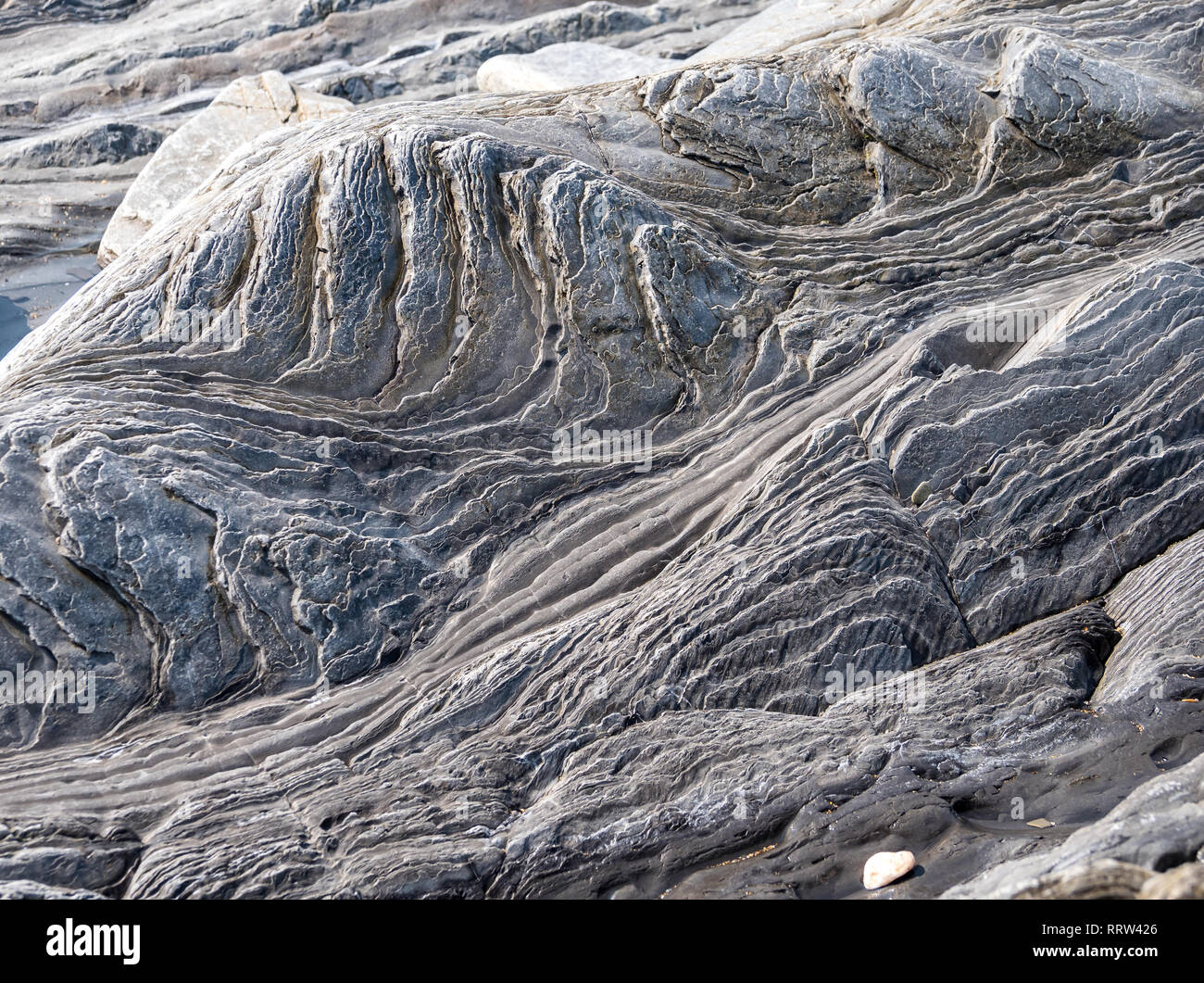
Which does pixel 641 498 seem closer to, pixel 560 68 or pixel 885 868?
pixel 885 868

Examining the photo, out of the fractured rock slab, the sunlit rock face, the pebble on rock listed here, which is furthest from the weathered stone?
the pebble on rock

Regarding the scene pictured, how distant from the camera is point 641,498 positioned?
22.9 feet

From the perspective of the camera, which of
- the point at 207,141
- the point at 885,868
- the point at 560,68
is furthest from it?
the point at 560,68

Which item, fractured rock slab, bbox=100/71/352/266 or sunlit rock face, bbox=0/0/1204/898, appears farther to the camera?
fractured rock slab, bbox=100/71/352/266

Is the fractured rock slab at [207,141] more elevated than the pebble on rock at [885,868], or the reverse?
the fractured rock slab at [207,141]

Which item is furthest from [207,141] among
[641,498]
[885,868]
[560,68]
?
[885,868]

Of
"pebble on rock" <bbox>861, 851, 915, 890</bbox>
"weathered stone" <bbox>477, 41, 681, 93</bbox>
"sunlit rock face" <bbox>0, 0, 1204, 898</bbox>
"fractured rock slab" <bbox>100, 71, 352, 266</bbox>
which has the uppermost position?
"weathered stone" <bbox>477, 41, 681, 93</bbox>

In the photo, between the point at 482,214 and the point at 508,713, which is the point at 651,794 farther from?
the point at 482,214

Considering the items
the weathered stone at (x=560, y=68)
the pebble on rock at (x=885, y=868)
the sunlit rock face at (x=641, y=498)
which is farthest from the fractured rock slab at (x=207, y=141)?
the pebble on rock at (x=885, y=868)

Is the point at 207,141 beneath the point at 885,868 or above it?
above

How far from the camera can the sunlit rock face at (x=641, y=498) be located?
5.49 meters

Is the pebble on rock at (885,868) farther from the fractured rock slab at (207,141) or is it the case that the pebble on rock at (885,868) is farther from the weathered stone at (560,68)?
the fractured rock slab at (207,141)

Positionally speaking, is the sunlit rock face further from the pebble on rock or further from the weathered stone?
the weathered stone

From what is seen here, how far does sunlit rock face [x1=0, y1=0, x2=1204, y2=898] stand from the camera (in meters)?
5.49
